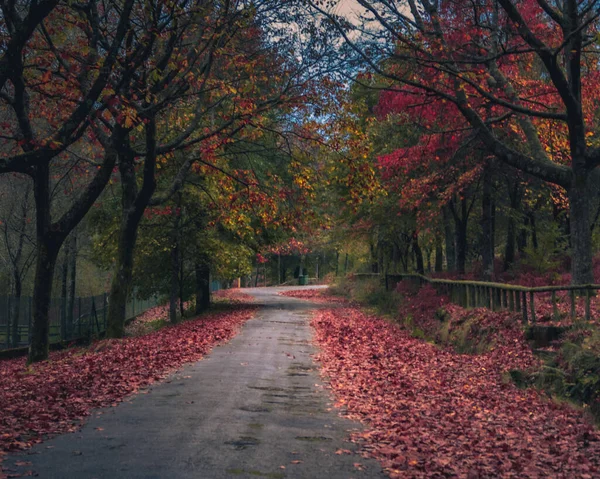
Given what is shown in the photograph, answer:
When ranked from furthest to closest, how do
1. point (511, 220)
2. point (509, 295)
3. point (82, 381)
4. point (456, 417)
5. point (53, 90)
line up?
point (511, 220) < point (509, 295) < point (53, 90) < point (82, 381) < point (456, 417)

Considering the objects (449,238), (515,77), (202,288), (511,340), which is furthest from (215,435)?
(449,238)

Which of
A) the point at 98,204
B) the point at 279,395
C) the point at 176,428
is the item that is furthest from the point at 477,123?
the point at 98,204

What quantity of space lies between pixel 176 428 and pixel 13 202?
26.1m

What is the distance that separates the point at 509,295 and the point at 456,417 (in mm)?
6567

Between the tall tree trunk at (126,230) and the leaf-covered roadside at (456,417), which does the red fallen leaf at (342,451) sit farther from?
the tall tree trunk at (126,230)

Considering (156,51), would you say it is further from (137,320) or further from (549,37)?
(137,320)

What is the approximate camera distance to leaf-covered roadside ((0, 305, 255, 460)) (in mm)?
7973

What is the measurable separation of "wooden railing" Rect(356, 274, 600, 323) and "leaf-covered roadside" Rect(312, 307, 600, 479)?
3.79 ft

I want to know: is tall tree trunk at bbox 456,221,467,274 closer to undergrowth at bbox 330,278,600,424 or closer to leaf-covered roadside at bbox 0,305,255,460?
undergrowth at bbox 330,278,600,424

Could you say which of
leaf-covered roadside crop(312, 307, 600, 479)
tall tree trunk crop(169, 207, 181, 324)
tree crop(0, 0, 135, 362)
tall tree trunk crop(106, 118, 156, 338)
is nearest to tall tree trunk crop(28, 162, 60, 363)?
tree crop(0, 0, 135, 362)

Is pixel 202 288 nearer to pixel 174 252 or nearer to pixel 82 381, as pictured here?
pixel 174 252

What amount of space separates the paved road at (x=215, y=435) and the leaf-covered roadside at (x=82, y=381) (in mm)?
399

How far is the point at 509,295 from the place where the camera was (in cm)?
1473

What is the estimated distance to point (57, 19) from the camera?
42.2 feet
